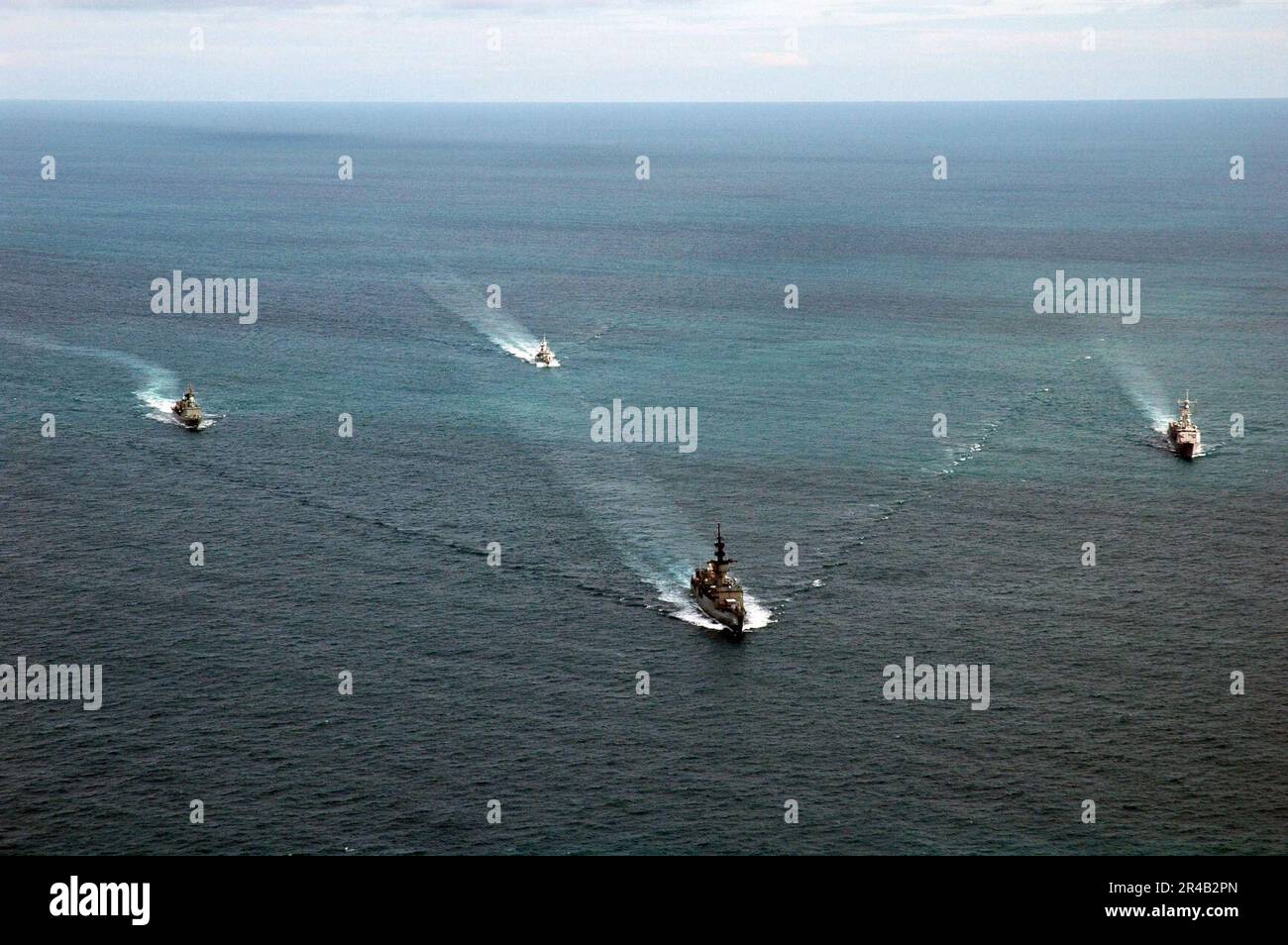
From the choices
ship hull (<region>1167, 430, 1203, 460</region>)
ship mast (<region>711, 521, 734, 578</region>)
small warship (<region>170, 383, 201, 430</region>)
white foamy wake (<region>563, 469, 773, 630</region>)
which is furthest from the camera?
small warship (<region>170, 383, 201, 430</region>)

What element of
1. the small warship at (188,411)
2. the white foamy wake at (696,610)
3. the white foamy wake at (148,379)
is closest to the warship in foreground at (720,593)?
the white foamy wake at (696,610)

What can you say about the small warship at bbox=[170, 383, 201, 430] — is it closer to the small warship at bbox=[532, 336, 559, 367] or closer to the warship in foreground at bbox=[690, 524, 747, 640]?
the small warship at bbox=[532, 336, 559, 367]

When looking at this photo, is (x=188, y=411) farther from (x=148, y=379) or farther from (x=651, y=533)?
(x=651, y=533)

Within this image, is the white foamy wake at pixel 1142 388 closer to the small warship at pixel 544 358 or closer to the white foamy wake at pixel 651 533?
the white foamy wake at pixel 651 533

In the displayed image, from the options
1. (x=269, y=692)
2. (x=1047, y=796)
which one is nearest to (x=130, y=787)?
(x=269, y=692)

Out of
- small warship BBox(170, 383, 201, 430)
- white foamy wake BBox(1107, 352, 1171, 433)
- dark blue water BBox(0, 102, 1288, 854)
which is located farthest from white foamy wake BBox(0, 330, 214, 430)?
white foamy wake BBox(1107, 352, 1171, 433)

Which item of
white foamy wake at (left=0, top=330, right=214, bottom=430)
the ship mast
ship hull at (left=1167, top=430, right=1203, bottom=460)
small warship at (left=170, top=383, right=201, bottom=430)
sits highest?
white foamy wake at (left=0, top=330, right=214, bottom=430)
